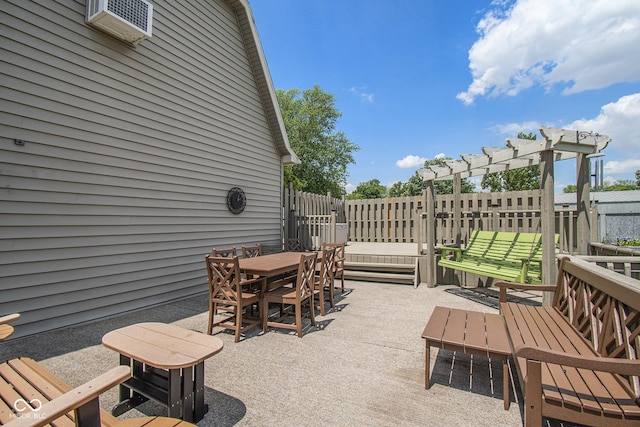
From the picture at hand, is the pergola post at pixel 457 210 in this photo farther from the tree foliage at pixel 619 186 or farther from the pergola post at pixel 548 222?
the tree foliage at pixel 619 186

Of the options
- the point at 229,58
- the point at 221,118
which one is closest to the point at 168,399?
the point at 221,118

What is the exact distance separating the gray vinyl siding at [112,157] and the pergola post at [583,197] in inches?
244

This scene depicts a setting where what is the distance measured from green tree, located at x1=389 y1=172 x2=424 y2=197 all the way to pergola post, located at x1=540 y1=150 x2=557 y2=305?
29272 mm

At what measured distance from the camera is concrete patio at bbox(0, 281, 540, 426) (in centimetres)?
199

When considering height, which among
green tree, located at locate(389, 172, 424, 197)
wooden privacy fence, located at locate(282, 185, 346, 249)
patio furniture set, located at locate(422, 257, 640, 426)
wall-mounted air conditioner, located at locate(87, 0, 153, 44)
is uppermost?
green tree, located at locate(389, 172, 424, 197)

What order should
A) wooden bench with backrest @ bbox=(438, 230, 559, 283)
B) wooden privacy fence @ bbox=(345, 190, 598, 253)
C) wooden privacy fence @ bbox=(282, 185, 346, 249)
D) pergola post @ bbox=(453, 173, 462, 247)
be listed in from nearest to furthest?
wooden bench with backrest @ bbox=(438, 230, 559, 283), wooden privacy fence @ bbox=(345, 190, 598, 253), pergola post @ bbox=(453, 173, 462, 247), wooden privacy fence @ bbox=(282, 185, 346, 249)

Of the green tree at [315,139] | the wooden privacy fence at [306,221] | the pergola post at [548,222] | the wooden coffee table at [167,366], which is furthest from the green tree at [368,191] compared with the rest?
the wooden coffee table at [167,366]

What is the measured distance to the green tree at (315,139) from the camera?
2155 centimetres

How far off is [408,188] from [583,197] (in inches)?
1239

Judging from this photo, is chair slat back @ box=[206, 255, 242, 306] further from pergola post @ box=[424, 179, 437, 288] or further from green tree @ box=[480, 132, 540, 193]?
green tree @ box=[480, 132, 540, 193]

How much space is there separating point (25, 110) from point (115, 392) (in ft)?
10.7

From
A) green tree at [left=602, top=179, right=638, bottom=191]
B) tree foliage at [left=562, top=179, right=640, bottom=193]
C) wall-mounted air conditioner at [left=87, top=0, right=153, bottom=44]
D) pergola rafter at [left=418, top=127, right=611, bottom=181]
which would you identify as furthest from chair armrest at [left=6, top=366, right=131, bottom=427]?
green tree at [left=602, top=179, right=638, bottom=191]

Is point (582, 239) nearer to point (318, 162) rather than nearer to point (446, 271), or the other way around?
point (446, 271)

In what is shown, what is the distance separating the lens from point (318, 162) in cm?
2191
